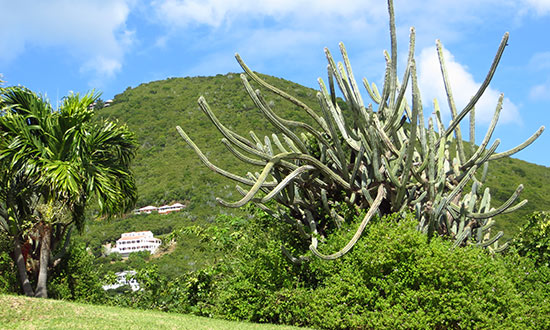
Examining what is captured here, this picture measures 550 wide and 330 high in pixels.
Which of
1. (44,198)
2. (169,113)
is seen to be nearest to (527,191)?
(44,198)

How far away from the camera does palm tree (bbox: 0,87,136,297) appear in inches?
427

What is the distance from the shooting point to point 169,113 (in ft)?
159

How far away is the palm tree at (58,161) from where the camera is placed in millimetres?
10836

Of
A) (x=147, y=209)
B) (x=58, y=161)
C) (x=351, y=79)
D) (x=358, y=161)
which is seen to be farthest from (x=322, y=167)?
(x=147, y=209)

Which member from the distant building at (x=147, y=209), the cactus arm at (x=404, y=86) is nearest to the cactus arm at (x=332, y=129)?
the cactus arm at (x=404, y=86)

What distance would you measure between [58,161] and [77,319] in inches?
154

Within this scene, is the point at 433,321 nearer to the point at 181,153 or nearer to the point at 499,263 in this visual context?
the point at 499,263

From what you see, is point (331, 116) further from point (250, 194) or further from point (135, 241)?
point (135, 241)

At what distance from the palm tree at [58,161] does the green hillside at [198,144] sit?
9706mm

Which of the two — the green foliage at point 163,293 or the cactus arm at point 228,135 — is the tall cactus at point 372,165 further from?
the green foliage at point 163,293

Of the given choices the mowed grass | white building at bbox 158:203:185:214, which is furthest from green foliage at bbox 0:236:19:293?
white building at bbox 158:203:185:214

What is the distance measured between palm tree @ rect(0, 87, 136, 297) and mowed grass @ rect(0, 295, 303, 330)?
93.9 inches

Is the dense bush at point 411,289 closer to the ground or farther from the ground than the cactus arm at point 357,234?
closer to the ground

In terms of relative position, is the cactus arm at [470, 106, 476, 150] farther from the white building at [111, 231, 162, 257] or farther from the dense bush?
the white building at [111, 231, 162, 257]
